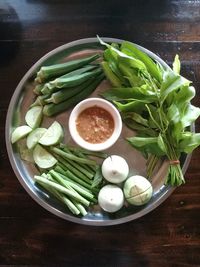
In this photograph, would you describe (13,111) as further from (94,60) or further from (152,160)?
(152,160)

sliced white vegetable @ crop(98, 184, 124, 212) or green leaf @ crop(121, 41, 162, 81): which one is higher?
green leaf @ crop(121, 41, 162, 81)

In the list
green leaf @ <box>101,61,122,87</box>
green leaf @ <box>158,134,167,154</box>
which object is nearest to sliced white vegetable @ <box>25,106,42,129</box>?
green leaf @ <box>101,61,122,87</box>

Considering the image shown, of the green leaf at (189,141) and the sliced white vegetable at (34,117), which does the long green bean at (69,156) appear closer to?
the sliced white vegetable at (34,117)

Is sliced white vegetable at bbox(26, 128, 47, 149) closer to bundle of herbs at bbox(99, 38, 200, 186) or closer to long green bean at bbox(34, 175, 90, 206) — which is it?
long green bean at bbox(34, 175, 90, 206)

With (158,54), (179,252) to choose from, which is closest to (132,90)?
(158,54)

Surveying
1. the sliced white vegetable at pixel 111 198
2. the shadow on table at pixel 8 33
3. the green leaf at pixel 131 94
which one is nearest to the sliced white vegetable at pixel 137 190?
the sliced white vegetable at pixel 111 198

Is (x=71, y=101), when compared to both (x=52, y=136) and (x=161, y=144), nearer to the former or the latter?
(x=52, y=136)
